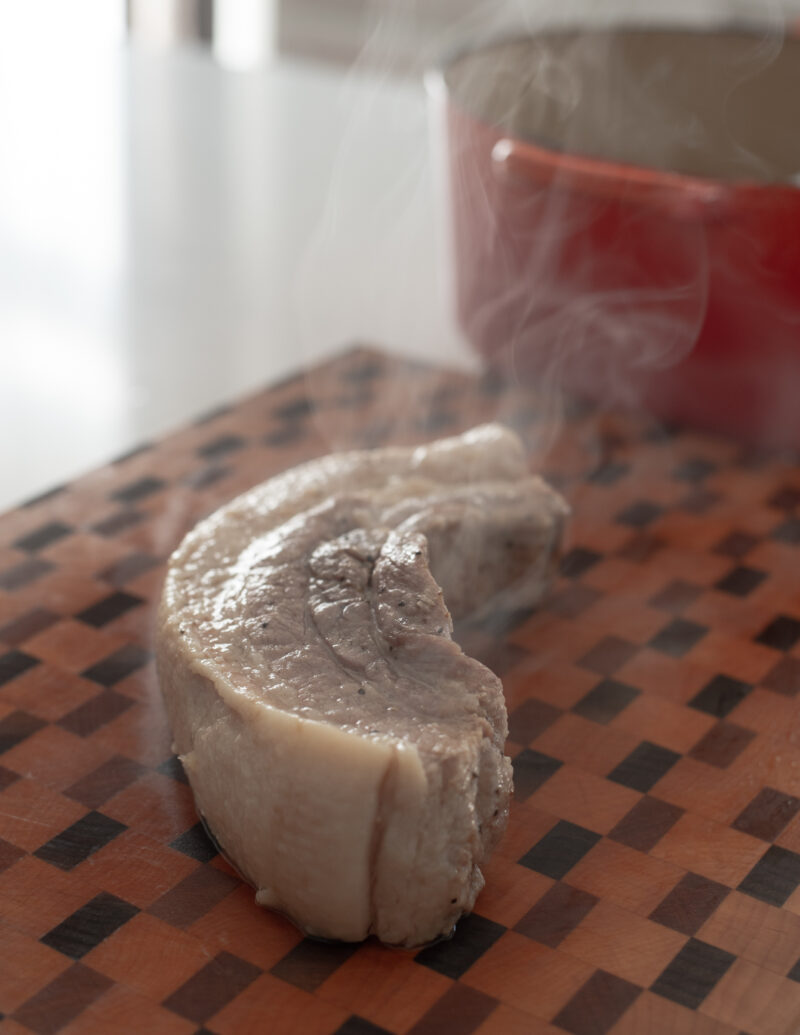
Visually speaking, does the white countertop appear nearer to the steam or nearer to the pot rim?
the steam

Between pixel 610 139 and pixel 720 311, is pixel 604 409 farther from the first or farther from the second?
pixel 610 139

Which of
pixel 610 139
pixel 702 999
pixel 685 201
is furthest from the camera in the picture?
pixel 610 139

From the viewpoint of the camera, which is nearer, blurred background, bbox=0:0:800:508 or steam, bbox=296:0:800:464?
steam, bbox=296:0:800:464

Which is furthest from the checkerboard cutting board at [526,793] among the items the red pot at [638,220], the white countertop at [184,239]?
the white countertop at [184,239]

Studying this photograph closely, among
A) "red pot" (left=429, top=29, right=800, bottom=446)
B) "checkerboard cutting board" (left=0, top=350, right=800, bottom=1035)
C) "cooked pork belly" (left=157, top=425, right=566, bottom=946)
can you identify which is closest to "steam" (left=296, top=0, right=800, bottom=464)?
"red pot" (left=429, top=29, right=800, bottom=446)

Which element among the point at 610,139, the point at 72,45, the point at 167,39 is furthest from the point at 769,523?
the point at 167,39

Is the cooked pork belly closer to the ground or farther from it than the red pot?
closer to the ground
